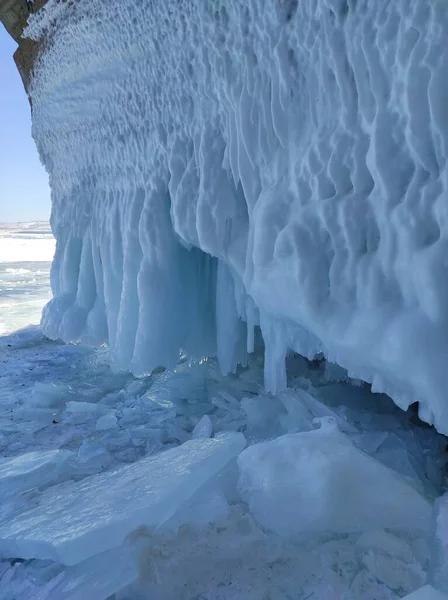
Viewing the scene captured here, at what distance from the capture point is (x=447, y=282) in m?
0.99

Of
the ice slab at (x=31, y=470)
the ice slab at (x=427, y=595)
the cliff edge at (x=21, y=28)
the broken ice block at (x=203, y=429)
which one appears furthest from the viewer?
the cliff edge at (x=21, y=28)

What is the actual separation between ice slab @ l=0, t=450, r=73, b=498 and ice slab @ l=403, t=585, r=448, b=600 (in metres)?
1.01

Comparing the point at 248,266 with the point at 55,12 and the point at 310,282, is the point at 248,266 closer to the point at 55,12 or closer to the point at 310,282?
the point at 310,282

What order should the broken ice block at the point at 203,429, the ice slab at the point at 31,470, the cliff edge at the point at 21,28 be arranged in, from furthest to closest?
the cliff edge at the point at 21,28, the broken ice block at the point at 203,429, the ice slab at the point at 31,470

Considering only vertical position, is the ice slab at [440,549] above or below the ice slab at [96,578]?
above

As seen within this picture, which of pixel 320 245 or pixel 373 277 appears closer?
pixel 373 277

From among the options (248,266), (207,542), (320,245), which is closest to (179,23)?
(248,266)

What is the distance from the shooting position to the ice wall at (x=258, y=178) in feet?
3.42

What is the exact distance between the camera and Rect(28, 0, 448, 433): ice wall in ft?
3.42

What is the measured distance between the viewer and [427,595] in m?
0.77

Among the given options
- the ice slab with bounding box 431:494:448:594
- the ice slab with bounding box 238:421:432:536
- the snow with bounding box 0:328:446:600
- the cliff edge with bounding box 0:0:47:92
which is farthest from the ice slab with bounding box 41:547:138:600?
the cliff edge with bounding box 0:0:47:92

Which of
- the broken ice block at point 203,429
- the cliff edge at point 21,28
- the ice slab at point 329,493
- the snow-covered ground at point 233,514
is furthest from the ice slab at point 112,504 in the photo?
the cliff edge at point 21,28

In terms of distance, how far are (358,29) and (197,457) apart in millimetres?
1182

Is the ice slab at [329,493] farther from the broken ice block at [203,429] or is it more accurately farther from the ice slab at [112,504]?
the broken ice block at [203,429]
